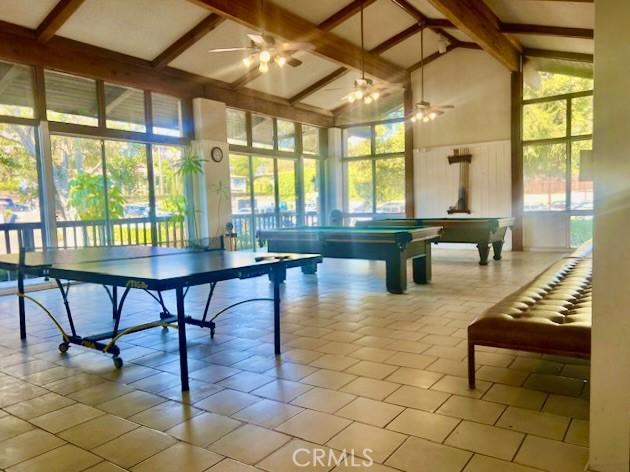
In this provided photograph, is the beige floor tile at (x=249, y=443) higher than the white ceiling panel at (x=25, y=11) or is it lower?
lower

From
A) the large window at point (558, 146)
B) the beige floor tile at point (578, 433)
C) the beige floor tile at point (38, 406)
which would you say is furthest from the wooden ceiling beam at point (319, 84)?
the beige floor tile at point (578, 433)

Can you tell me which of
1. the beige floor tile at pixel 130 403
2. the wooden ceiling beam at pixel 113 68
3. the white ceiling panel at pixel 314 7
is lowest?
the beige floor tile at pixel 130 403

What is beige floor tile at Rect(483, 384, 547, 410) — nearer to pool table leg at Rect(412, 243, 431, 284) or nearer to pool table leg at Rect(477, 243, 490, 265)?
pool table leg at Rect(412, 243, 431, 284)

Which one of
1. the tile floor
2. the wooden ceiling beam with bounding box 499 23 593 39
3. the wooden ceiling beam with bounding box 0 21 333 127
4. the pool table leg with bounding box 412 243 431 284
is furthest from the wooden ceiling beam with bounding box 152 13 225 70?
the wooden ceiling beam with bounding box 499 23 593 39

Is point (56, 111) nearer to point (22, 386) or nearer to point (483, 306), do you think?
point (22, 386)

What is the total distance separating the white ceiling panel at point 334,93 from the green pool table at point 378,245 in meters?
4.98

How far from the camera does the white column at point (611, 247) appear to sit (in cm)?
162

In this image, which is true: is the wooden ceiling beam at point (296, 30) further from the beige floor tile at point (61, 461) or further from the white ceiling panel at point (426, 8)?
the beige floor tile at point (61, 461)

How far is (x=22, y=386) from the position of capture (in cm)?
284

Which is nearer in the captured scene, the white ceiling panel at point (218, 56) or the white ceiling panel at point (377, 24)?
the white ceiling panel at point (218, 56)

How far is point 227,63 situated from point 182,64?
78 centimetres

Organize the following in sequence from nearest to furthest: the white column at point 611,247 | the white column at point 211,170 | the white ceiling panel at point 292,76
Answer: the white column at point 611,247
the white column at point 211,170
the white ceiling panel at point 292,76

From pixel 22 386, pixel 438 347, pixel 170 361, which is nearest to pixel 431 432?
pixel 438 347

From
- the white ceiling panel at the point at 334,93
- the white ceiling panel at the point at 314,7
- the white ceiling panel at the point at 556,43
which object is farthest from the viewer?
the white ceiling panel at the point at 334,93
